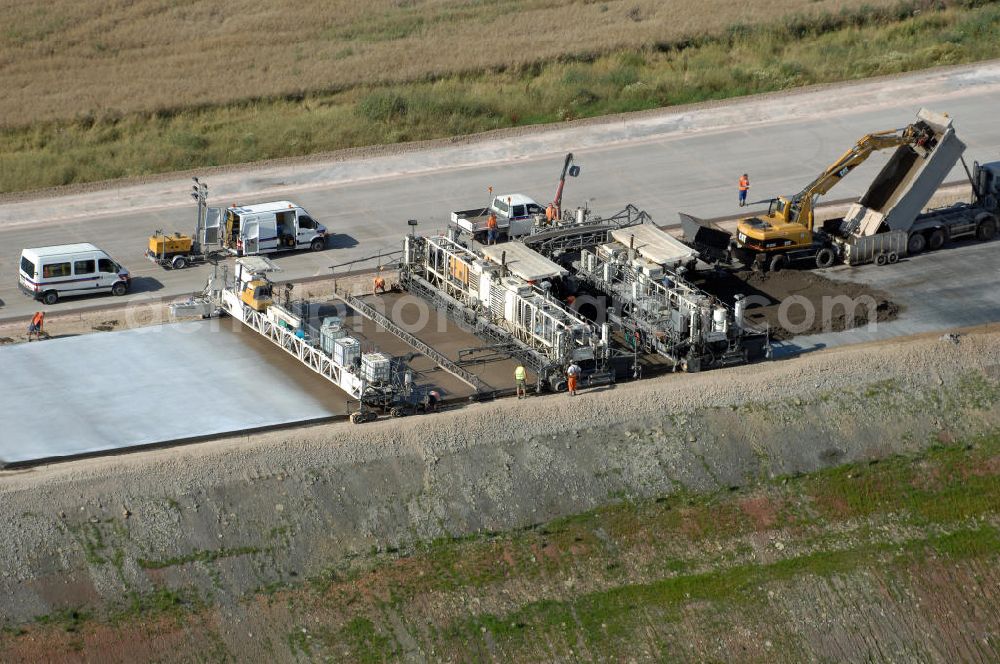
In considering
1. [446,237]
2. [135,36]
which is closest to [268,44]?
[135,36]

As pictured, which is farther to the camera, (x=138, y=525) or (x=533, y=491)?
(x=533, y=491)

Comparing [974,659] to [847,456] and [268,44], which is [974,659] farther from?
[268,44]

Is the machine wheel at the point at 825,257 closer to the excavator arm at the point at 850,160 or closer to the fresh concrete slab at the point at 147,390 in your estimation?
the excavator arm at the point at 850,160

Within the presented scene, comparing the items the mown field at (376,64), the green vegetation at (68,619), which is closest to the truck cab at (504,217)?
the mown field at (376,64)

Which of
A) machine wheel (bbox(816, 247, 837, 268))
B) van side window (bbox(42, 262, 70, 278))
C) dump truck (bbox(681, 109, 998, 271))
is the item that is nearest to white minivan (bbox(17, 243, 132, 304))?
van side window (bbox(42, 262, 70, 278))

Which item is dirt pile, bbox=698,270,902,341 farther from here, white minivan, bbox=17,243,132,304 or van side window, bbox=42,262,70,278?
van side window, bbox=42,262,70,278

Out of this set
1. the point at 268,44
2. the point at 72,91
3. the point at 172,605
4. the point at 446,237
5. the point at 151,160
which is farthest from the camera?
the point at 268,44
